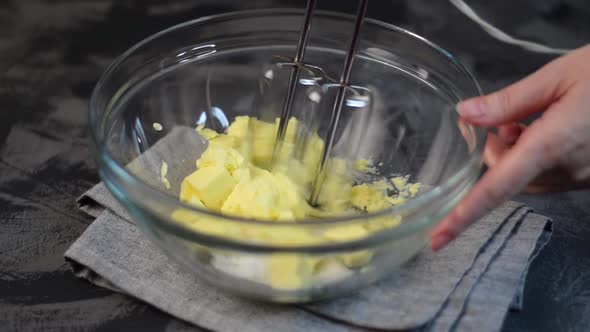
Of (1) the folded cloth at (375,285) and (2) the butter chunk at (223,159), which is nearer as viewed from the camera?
(1) the folded cloth at (375,285)

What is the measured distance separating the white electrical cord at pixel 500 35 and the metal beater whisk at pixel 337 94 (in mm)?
782

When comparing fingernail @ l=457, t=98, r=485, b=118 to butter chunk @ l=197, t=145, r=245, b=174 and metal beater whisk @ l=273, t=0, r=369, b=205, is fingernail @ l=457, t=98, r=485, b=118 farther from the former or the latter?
butter chunk @ l=197, t=145, r=245, b=174

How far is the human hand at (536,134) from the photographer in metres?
0.76

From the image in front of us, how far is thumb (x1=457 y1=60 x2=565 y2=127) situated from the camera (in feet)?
2.66

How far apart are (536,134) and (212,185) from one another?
0.43 m

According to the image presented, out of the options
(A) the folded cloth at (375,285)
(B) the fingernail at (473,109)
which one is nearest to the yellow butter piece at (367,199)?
(A) the folded cloth at (375,285)

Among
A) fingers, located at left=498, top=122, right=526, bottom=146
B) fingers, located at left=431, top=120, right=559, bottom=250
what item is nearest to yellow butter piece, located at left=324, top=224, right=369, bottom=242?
fingers, located at left=431, top=120, right=559, bottom=250

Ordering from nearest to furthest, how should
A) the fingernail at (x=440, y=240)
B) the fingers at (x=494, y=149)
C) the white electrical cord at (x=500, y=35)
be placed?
the fingernail at (x=440, y=240) < the fingers at (x=494, y=149) < the white electrical cord at (x=500, y=35)

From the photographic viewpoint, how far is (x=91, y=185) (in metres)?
1.09

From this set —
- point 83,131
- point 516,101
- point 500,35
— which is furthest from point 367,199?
point 500,35

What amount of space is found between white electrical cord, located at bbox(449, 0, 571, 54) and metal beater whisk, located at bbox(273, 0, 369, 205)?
0.78 meters

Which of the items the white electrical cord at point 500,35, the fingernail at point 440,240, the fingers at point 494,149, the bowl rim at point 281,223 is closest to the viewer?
the bowl rim at point 281,223

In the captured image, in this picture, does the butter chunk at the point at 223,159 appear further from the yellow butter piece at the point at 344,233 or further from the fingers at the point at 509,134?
the fingers at the point at 509,134

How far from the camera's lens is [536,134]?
77cm
